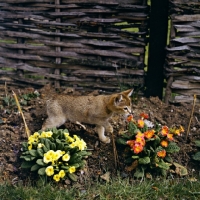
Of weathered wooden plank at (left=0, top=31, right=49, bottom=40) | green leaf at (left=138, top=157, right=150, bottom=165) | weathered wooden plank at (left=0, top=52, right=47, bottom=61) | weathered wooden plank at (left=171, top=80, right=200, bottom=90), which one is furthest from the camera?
weathered wooden plank at (left=0, top=52, right=47, bottom=61)

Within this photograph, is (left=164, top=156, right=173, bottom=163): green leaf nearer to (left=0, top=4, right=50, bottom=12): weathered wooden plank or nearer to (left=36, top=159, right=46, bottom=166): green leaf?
(left=36, top=159, right=46, bottom=166): green leaf

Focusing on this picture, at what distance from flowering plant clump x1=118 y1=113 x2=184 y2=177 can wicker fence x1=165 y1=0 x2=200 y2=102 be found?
145cm

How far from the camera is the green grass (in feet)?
17.7

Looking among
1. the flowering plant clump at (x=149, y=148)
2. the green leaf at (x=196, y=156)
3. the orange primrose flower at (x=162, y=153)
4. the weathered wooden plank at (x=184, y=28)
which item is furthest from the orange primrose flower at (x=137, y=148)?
the weathered wooden plank at (x=184, y=28)

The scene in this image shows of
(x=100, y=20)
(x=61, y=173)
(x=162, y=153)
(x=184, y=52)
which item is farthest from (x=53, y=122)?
(x=184, y=52)

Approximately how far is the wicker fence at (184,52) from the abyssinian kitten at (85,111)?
53.1 inches

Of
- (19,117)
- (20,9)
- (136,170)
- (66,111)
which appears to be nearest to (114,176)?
(136,170)

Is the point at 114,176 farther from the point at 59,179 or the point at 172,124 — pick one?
the point at 172,124

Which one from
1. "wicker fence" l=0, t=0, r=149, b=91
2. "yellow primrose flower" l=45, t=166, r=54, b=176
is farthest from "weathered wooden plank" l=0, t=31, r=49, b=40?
"yellow primrose flower" l=45, t=166, r=54, b=176

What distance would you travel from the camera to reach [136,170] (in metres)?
5.86

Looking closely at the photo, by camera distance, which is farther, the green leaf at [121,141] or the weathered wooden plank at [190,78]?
the weathered wooden plank at [190,78]

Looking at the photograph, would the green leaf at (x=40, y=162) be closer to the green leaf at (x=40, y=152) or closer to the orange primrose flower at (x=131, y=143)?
the green leaf at (x=40, y=152)

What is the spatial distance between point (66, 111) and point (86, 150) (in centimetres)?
63

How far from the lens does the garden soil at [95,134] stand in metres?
5.95
